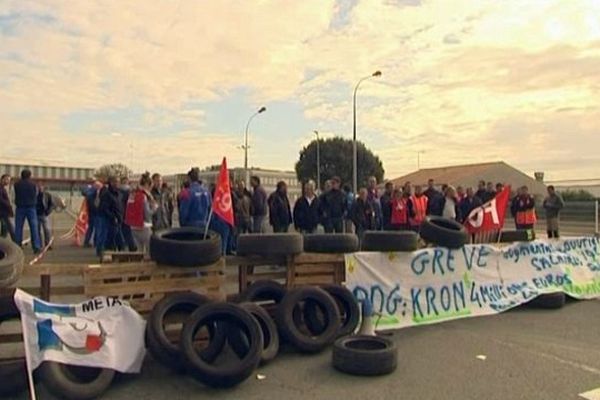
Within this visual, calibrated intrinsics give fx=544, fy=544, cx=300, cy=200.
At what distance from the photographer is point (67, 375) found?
456cm

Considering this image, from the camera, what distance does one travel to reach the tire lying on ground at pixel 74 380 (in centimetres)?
439

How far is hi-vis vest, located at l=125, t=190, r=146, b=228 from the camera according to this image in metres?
10.2

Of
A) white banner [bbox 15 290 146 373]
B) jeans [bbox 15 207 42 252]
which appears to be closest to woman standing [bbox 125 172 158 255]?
jeans [bbox 15 207 42 252]

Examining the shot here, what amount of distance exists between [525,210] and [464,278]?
26.8 ft

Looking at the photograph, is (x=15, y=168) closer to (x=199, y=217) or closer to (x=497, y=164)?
(x=497, y=164)

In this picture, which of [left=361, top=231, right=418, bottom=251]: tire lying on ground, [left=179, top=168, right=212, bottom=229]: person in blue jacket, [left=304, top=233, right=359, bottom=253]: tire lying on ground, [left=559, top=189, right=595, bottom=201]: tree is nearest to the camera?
[left=304, top=233, right=359, bottom=253]: tire lying on ground

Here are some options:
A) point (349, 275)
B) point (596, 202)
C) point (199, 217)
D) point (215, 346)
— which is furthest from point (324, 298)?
point (596, 202)

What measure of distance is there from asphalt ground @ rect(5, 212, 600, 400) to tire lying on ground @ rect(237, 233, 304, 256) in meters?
1.28

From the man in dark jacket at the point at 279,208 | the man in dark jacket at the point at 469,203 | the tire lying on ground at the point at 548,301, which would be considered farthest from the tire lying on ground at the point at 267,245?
the man in dark jacket at the point at 469,203

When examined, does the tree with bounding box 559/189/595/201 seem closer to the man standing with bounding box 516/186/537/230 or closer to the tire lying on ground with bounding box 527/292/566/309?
the man standing with bounding box 516/186/537/230

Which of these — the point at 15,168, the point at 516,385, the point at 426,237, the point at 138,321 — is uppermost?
the point at 15,168

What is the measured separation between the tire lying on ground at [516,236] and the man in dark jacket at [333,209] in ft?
13.2

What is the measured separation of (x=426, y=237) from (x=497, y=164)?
241 feet

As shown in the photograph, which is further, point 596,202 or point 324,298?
point 596,202
